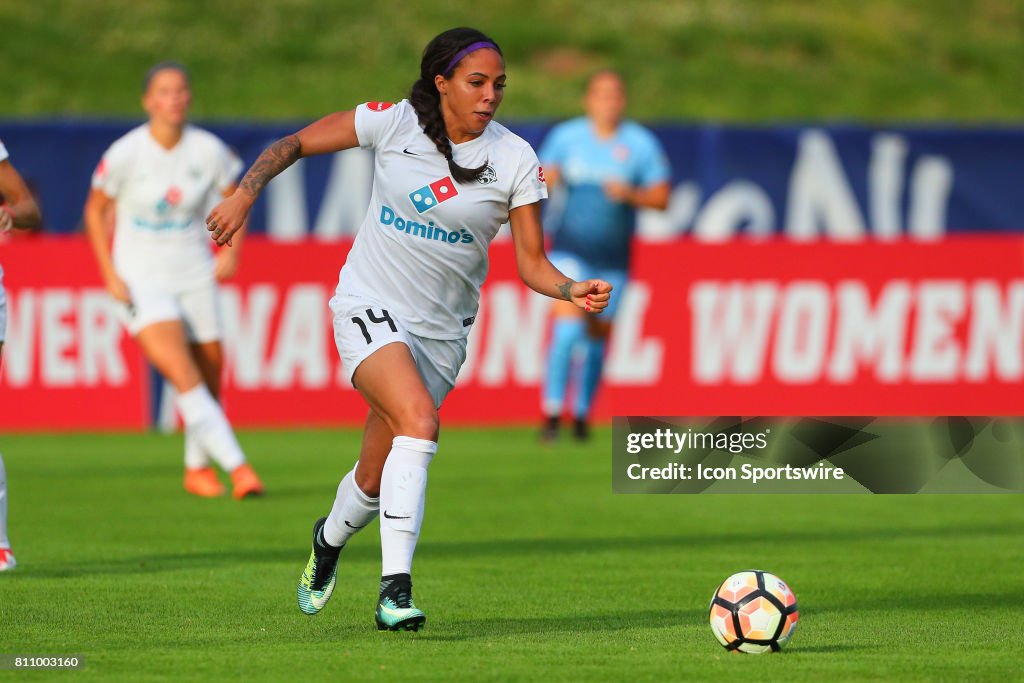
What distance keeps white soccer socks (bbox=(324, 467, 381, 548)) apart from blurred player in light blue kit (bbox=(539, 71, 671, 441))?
24.8 ft

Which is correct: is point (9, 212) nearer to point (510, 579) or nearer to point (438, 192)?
point (438, 192)

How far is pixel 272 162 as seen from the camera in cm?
656

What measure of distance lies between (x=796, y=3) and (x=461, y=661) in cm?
2941

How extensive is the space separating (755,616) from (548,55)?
2545 centimetres

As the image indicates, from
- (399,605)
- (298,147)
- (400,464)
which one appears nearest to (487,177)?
(298,147)

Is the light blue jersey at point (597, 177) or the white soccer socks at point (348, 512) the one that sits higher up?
the light blue jersey at point (597, 177)

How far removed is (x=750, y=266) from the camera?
1597 cm

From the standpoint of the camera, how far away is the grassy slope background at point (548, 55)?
27859 millimetres

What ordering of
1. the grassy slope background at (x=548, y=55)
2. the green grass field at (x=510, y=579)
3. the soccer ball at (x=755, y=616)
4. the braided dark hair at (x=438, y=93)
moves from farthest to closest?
the grassy slope background at (x=548, y=55), the braided dark hair at (x=438, y=93), the soccer ball at (x=755, y=616), the green grass field at (x=510, y=579)

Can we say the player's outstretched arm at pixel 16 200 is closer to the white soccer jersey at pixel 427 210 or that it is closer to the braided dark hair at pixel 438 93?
the white soccer jersey at pixel 427 210

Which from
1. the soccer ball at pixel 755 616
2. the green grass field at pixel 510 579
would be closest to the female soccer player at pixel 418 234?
the green grass field at pixel 510 579

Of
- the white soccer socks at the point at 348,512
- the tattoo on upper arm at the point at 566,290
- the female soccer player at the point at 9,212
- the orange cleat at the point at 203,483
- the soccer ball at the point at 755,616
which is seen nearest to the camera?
the soccer ball at the point at 755,616

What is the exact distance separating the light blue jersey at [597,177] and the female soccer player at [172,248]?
3.87m

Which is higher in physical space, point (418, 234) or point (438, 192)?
point (438, 192)
